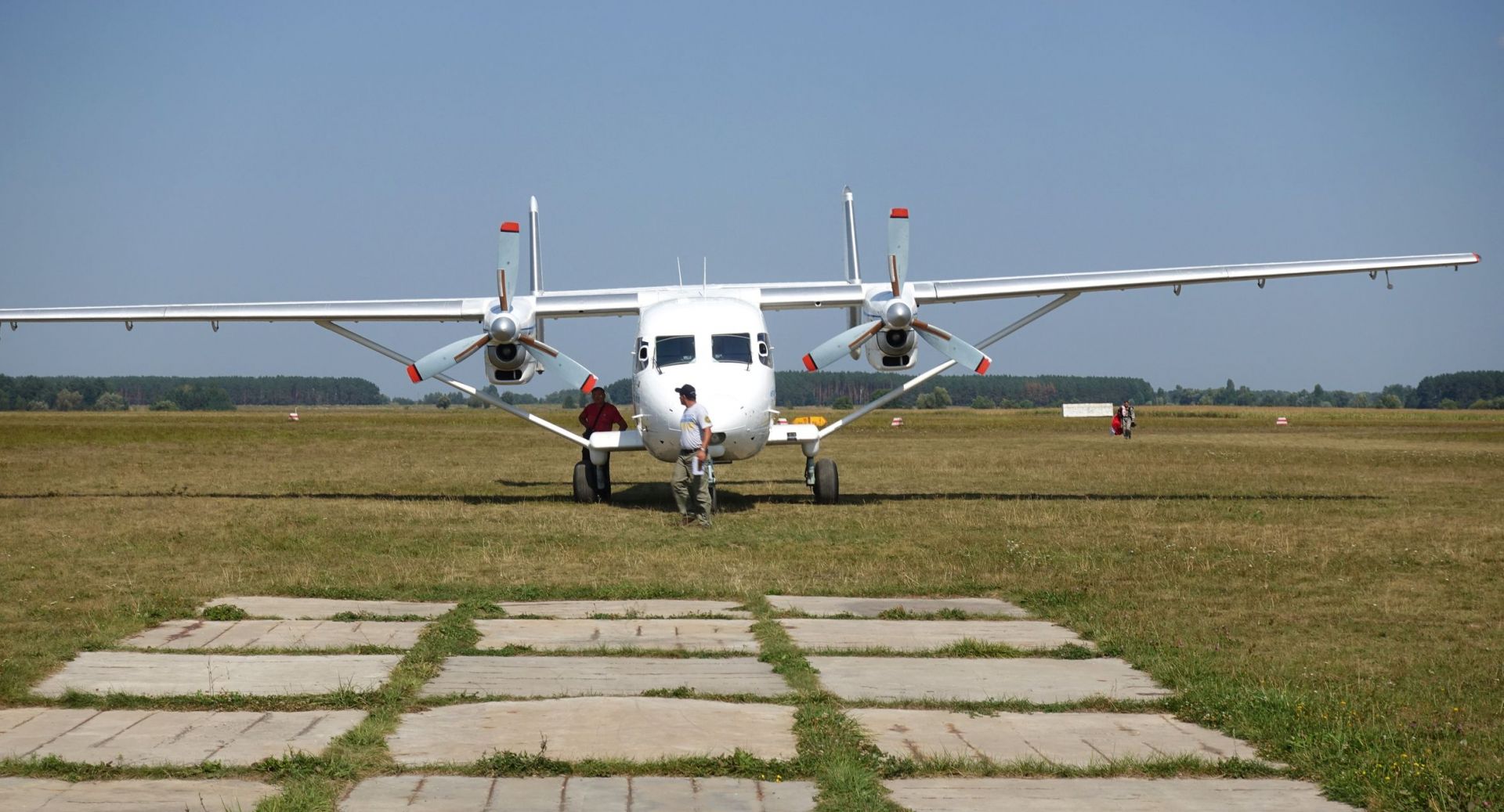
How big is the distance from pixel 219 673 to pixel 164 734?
1457 millimetres

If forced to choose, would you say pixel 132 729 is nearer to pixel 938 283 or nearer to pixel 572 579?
pixel 572 579

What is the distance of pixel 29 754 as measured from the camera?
18.5ft

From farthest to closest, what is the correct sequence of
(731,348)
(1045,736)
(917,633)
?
(731,348) → (917,633) → (1045,736)

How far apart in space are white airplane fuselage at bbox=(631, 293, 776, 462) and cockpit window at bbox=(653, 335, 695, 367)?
1 centimetres

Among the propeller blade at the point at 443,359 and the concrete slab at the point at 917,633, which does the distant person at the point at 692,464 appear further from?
the concrete slab at the point at 917,633

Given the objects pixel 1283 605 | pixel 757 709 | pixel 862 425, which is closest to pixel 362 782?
pixel 757 709

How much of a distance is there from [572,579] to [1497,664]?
7243 mm

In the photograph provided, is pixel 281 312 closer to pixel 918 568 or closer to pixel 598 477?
pixel 598 477

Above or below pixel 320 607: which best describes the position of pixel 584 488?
above

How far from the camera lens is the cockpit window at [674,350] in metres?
18.8

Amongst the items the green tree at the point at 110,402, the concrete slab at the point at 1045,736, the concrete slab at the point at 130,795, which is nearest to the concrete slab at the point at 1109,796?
the concrete slab at the point at 1045,736

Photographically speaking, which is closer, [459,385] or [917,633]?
[917,633]

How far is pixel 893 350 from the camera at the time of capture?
2083 centimetres

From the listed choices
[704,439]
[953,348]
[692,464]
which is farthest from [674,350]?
[953,348]
